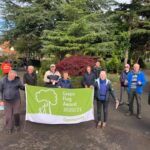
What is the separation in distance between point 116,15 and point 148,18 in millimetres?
3235

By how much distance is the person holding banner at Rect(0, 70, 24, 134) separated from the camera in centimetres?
741

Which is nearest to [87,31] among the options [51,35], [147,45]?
[51,35]

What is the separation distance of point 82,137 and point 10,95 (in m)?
2.12

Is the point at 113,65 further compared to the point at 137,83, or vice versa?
the point at 113,65

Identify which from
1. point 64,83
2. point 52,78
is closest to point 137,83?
point 64,83

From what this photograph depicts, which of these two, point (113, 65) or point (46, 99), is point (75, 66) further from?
point (113, 65)

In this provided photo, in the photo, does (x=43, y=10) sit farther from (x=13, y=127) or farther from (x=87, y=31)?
(x=13, y=127)

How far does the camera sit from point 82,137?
278 inches

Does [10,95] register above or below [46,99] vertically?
above

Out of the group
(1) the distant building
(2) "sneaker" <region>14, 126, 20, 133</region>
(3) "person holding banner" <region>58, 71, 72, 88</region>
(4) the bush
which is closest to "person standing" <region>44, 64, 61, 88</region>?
(3) "person holding banner" <region>58, 71, 72, 88</region>

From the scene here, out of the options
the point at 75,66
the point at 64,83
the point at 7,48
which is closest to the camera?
the point at 64,83

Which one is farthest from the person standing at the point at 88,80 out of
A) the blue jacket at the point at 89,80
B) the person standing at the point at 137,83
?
the person standing at the point at 137,83

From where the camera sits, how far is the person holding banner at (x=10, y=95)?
7.41 metres

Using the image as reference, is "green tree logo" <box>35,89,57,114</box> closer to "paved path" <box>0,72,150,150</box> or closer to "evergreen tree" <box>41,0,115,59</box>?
"paved path" <box>0,72,150,150</box>
